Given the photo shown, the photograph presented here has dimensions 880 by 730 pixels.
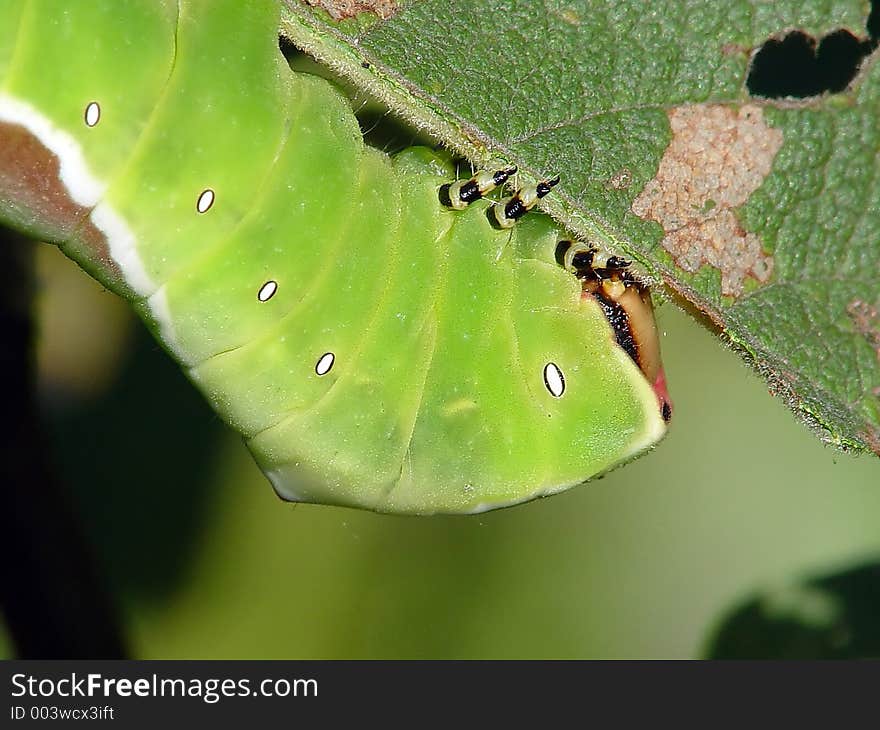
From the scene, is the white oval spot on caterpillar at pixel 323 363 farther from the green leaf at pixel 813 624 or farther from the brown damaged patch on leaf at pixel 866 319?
the green leaf at pixel 813 624

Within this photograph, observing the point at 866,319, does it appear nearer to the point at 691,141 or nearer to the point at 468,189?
the point at 691,141

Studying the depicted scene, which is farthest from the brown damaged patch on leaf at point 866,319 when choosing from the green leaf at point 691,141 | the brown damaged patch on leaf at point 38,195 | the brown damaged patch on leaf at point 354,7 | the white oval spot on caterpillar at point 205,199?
the brown damaged patch on leaf at point 38,195

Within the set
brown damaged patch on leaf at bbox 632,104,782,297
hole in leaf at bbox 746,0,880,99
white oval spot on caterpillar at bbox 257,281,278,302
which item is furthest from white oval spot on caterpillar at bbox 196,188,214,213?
hole in leaf at bbox 746,0,880,99

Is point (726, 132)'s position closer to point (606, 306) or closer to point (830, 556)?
point (606, 306)

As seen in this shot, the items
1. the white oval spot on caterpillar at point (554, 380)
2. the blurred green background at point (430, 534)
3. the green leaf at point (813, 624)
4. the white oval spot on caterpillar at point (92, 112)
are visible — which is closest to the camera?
the white oval spot on caterpillar at point (92, 112)

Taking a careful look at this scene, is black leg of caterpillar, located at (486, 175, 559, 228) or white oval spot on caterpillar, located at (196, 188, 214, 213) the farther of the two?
white oval spot on caterpillar, located at (196, 188, 214, 213)

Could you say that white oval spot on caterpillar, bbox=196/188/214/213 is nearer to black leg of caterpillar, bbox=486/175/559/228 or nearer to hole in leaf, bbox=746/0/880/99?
black leg of caterpillar, bbox=486/175/559/228

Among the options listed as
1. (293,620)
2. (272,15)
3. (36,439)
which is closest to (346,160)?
(272,15)
